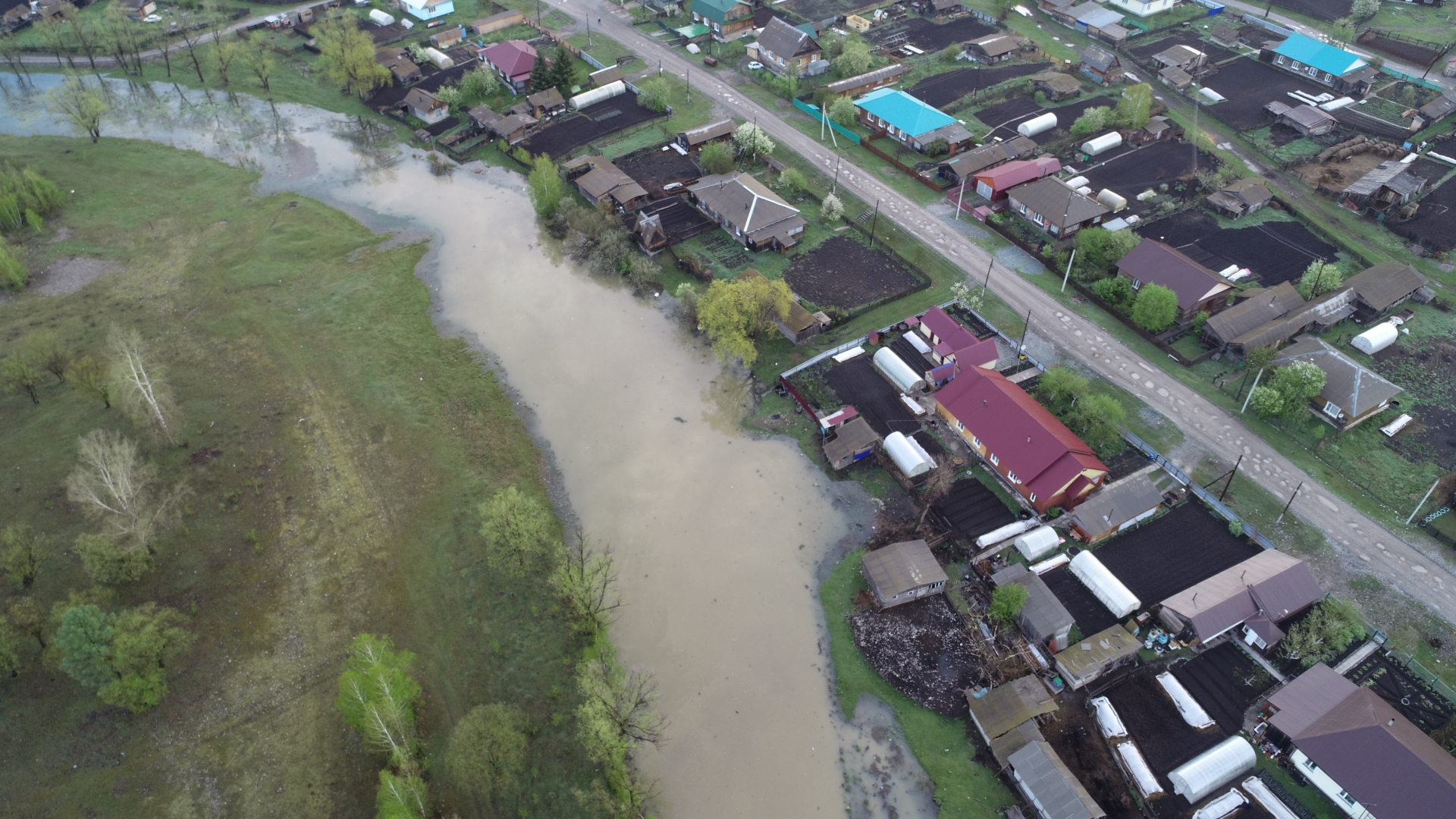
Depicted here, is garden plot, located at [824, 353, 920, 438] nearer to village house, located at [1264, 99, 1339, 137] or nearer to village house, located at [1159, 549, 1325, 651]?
village house, located at [1159, 549, 1325, 651]

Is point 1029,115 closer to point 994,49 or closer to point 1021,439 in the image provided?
point 994,49

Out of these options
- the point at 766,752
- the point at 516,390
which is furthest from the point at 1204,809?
the point at 516,390

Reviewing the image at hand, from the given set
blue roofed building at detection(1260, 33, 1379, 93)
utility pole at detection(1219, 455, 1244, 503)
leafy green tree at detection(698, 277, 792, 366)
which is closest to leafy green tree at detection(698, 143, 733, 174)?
leafy green tree at detection(698, 277, 792, 366)

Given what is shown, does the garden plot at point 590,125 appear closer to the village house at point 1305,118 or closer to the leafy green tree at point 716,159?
the leafy green tree at point 716,159

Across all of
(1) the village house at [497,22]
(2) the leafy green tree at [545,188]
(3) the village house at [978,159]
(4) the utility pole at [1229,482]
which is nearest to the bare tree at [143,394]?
(2) the leafy green tree at [545,188]

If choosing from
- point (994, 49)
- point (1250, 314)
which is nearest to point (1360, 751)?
point (1250, 314)

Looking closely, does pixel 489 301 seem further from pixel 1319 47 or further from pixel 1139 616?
pixel 1319 47
